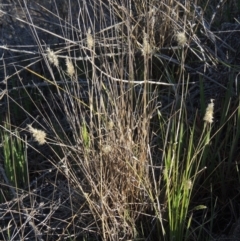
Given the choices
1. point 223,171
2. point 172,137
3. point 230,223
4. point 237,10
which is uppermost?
point 237,10

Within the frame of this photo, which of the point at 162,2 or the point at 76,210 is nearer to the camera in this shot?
the point at 76,210

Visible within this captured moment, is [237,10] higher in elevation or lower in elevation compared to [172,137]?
higher

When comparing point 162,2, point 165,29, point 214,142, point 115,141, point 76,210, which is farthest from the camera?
point 165,29

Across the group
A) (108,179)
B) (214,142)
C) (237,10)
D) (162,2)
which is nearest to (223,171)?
(214,142)

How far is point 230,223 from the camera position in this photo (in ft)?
7.63

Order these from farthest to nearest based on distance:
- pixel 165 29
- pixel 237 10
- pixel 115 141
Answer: pixel 237 10, pixel 165 29, pixel 115 141

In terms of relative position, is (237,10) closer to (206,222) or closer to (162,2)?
(162,2)

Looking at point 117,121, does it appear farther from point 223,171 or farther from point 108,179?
point 223,171

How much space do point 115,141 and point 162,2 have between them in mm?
930

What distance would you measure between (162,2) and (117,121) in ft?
2.91

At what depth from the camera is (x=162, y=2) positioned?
9.14 ft

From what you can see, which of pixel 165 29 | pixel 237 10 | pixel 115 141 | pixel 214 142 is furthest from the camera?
pixel 237 10

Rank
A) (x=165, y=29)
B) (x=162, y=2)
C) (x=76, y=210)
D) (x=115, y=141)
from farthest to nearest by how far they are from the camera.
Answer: (x=165, y=29)
(x=162, y=2)
(x=76, y=210)
(x=115, y=141)

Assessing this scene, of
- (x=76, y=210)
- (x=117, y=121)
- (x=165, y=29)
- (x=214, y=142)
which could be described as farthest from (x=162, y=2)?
(x=76, y=210)
